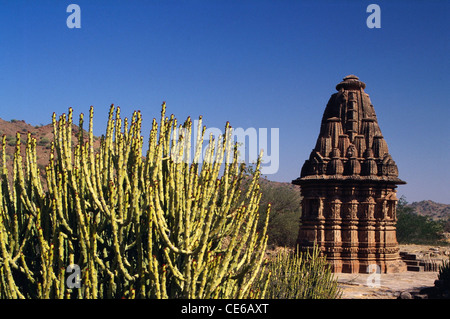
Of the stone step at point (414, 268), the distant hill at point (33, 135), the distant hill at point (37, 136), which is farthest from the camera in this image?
the distant hill at point (33, 135)

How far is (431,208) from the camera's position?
102000 millimetres

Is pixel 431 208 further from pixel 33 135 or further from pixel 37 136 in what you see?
pixel 33 135

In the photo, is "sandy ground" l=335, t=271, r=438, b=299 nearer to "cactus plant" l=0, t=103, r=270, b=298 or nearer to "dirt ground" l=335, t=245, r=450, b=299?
"dirt ground" l=335, t=245, r=450, b=299

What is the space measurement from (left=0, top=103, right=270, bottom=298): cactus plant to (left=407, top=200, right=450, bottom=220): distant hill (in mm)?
98824

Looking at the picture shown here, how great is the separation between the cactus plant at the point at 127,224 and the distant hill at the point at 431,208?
3891 inches

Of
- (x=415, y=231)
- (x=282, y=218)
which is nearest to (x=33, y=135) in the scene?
(x=282, y=218)

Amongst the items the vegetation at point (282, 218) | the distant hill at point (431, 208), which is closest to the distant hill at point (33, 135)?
the vegetation at point (282, 218)

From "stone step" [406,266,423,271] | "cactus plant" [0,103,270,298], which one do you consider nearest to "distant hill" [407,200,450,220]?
"stone step" [406,266,423,271]

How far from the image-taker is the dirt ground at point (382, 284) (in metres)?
14.3

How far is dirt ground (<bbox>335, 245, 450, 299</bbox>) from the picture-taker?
1426 centimetres

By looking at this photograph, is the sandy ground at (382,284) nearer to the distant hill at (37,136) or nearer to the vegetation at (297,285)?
the vegetation at (297,285)

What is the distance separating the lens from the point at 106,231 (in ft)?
23.4

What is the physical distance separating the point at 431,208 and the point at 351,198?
309 ft

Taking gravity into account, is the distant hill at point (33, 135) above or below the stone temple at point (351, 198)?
above
